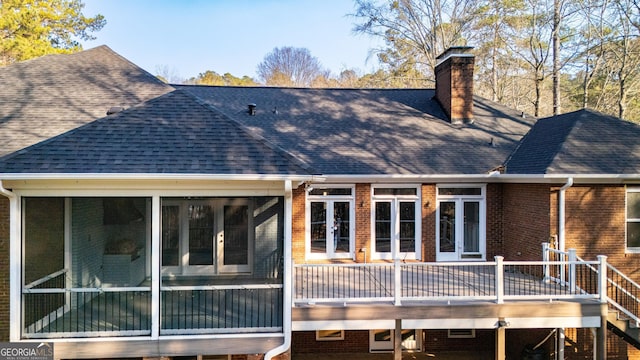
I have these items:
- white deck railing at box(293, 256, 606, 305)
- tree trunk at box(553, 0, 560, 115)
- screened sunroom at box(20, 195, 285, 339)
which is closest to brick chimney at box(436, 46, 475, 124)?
white deck railing at box(293, 256, 606, 305)

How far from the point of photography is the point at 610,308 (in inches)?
343

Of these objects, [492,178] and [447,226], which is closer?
[492,178]

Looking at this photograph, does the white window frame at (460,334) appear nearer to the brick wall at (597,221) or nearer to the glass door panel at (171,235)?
the brick wall at (597,221)

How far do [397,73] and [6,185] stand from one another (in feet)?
76.4

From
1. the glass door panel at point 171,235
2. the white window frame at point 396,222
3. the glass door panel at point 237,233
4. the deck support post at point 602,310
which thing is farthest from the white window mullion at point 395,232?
the glass door panel at point 171,235

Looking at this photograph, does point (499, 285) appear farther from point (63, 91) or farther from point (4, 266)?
point (63, 91)

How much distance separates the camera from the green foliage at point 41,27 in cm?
1986

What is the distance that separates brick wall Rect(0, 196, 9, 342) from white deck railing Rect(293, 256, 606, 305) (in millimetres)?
4857

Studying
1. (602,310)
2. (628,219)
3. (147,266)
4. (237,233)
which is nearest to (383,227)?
(237,233)

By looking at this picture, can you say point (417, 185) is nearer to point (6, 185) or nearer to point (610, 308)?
point (610, 308)

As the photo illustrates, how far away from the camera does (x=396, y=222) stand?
455 inches

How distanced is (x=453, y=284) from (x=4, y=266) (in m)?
8.45

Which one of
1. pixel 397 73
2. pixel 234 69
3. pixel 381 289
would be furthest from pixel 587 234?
pixel 234 69

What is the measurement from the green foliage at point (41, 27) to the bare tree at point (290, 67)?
16.6 metres
